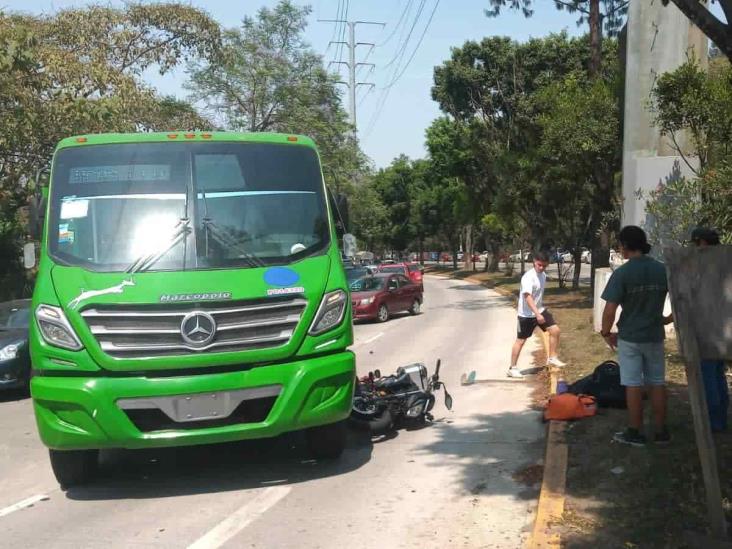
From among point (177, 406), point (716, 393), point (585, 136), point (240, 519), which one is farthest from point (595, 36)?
point (240, 519)

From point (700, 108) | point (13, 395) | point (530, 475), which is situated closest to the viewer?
point (530, 475)

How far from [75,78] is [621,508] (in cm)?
1786

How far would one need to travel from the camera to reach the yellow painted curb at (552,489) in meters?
4.75

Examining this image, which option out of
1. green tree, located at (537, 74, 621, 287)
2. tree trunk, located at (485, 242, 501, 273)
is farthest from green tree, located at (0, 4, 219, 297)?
tree trunk, located at (485, 242, 501, 273)

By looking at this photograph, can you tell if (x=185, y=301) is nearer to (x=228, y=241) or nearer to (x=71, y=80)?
(x=228, y=241)

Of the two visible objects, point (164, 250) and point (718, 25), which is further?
point (164, 250)

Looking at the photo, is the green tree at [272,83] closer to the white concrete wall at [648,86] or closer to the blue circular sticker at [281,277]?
the white concrete wall at [648,86]

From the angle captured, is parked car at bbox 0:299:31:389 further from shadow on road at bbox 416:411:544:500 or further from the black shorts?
the black shorts

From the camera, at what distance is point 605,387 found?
8.09 m

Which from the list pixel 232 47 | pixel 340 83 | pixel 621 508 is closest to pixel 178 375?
pixel 621 508

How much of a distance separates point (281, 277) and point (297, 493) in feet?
5.46

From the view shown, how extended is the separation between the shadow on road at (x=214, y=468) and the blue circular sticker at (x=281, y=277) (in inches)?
65.0

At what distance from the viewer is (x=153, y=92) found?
21.8m

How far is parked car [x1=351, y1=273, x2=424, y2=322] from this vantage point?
70.6 ft
